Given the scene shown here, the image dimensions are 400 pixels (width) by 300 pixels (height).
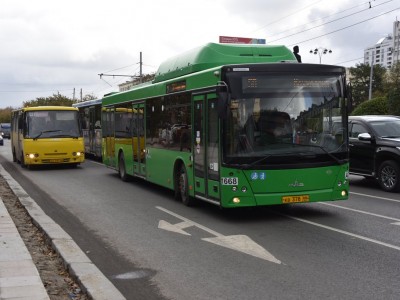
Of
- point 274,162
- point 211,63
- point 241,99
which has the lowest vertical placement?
point 274,162

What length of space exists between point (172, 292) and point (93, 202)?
23.0 feet

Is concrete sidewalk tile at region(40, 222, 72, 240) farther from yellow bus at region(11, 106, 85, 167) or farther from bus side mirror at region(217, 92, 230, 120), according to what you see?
yellow bus at region(11, 106, 85, 167)

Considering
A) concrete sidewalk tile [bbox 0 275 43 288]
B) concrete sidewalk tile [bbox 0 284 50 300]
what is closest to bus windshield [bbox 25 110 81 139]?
concrete sidewalk tile [bbox 0 275 43 288]

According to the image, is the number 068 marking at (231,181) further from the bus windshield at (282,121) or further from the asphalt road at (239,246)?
the asphalt road at (239,246)

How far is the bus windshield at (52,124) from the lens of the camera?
20.9m

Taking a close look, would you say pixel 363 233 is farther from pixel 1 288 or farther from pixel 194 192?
pixel 1 288

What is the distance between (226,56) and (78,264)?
604 cm

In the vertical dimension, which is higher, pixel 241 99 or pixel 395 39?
pixel 395 39

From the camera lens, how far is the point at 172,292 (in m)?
5.53

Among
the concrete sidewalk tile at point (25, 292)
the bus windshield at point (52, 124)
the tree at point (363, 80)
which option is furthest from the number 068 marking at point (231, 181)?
the tree at point (363, 80)

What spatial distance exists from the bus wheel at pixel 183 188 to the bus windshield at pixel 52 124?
10.5 m

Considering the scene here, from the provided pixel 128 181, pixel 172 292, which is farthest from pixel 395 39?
pixel 172 292

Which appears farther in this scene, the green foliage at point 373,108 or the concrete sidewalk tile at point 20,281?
the green foliage at point 373,108

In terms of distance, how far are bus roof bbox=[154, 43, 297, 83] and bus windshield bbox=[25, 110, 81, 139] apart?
10.2 m
